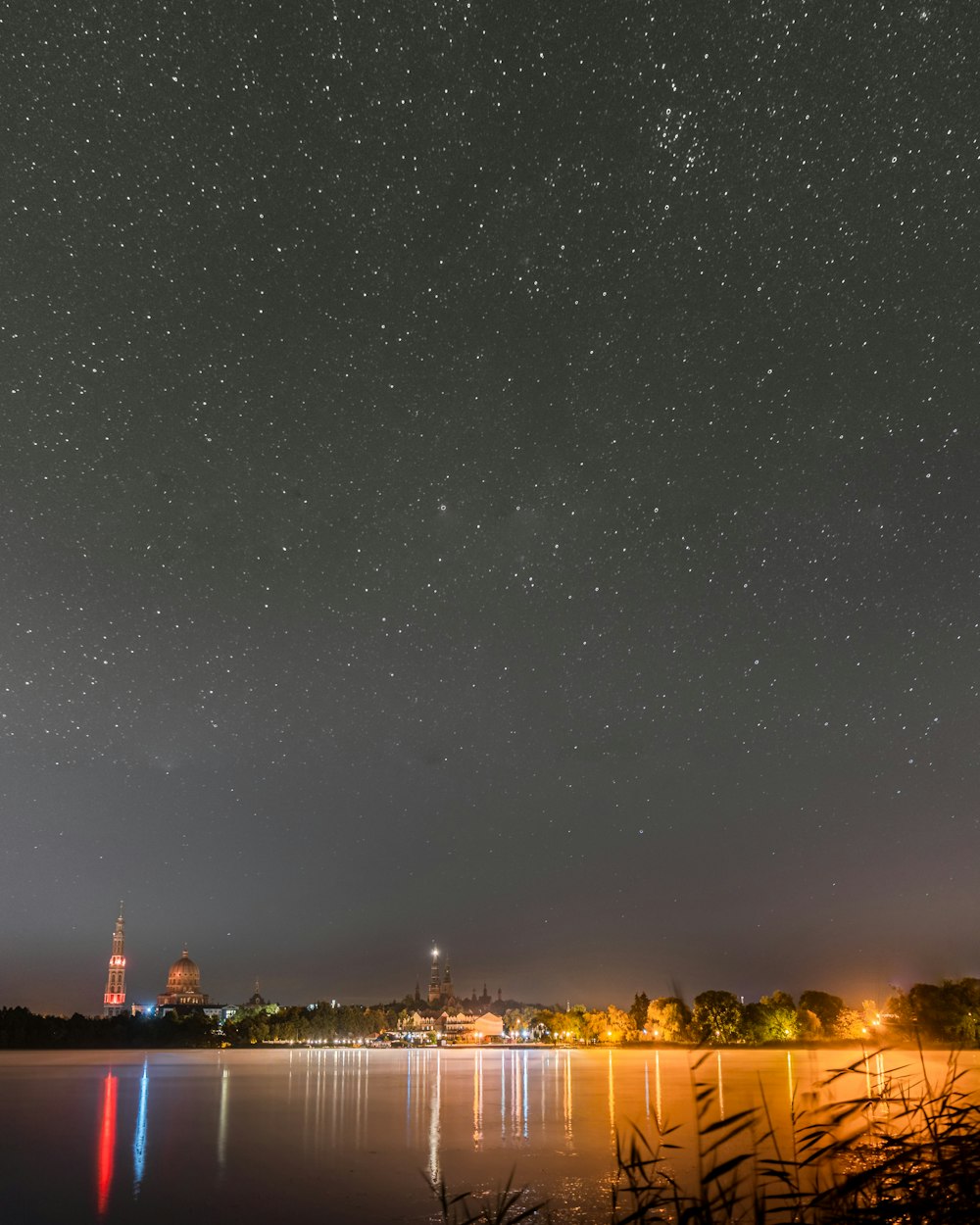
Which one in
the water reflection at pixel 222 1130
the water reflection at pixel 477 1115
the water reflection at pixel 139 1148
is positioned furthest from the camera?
the water reflection at pixel 477 1115

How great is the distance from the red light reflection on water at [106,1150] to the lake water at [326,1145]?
11 cm

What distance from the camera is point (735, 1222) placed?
789 inches

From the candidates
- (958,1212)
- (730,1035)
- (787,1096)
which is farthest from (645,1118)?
(730,1035)

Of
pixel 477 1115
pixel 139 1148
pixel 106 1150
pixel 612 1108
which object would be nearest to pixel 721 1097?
pixel 612 1108

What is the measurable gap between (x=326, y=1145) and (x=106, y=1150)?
8767mm

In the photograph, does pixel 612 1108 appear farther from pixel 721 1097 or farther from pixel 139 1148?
pixel 139 1148

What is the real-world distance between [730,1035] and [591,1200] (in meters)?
157

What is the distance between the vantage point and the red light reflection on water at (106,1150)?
92.1ft

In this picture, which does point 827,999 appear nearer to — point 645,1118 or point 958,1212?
point 645,1118

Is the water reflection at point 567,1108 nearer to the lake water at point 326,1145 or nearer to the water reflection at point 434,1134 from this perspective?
the lake water at point 326,1145

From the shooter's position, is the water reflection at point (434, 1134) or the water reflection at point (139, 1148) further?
the water reflection at point (139, 1148)

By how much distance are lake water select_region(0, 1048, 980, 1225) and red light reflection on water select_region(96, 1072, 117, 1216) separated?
0.11m

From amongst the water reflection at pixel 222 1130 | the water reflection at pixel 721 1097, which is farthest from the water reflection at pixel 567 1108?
the water reflection at pixel 222 1130

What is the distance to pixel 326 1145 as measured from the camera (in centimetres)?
3669
